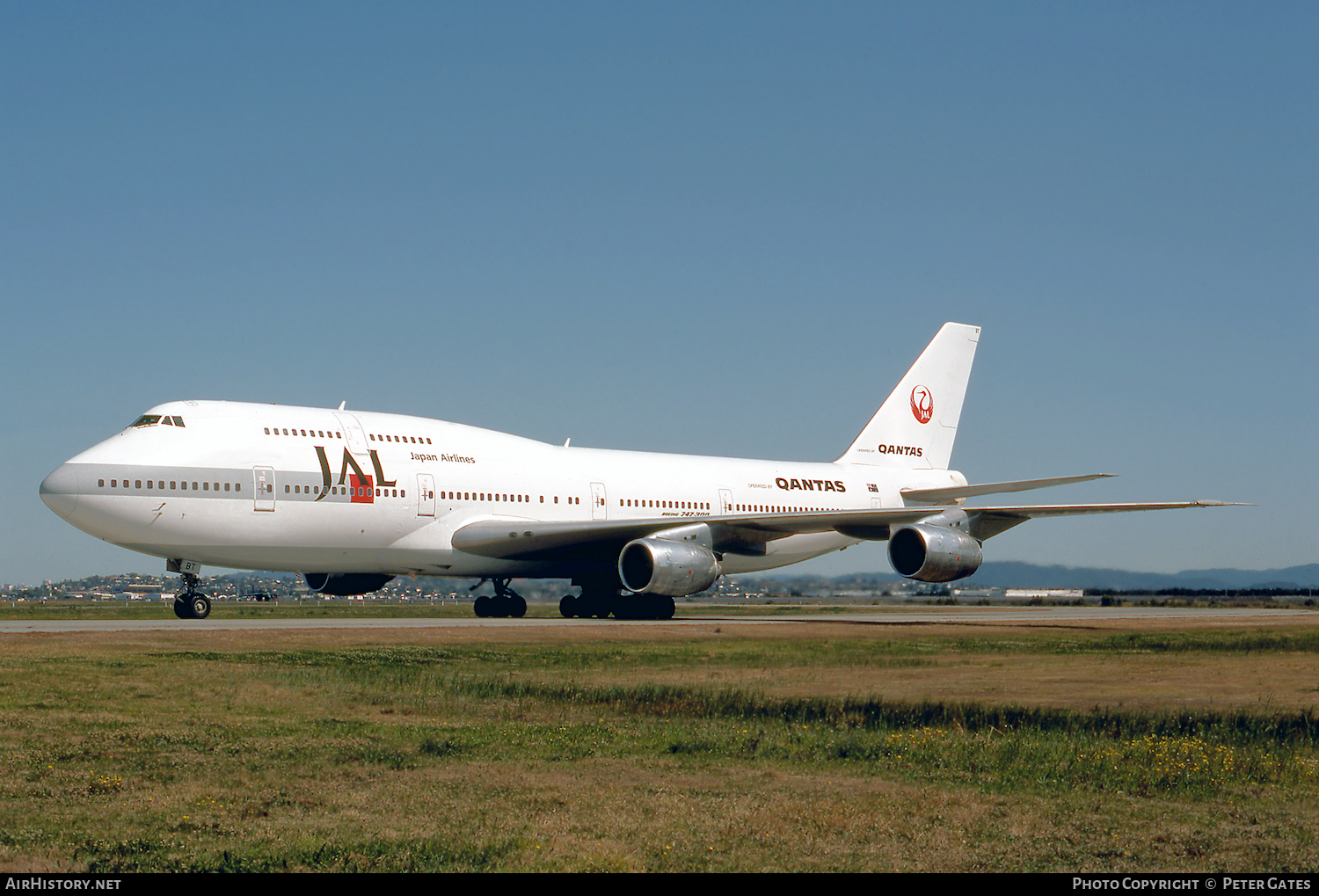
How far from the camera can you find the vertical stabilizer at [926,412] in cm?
4469

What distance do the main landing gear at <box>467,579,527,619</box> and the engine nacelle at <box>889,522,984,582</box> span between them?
11.0 m

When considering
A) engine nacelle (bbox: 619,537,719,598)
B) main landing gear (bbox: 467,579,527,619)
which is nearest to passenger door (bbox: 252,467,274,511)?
main landing gear (bbox: 467,579,527,619)

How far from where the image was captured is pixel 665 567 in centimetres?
3134

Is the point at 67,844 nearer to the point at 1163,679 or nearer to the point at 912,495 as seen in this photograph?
the point at 1163,679

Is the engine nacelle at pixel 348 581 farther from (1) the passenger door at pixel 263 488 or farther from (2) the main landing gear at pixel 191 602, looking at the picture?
(1) the passenger door at pixel 263 488

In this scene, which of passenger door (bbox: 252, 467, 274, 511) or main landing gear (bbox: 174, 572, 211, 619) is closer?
passenger door (bbox: 252, 467, 274, 511)

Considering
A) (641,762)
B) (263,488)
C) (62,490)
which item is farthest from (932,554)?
(641,762)

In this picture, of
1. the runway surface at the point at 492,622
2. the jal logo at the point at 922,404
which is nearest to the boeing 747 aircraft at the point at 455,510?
the runway surface at the point at 492,622

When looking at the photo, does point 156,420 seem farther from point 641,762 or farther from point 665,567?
point 641,762

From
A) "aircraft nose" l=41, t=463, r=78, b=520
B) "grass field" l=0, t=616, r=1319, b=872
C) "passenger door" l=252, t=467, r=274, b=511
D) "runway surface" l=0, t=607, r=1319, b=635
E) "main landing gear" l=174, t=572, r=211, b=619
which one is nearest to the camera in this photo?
"grass field" l=0, t=616, r=1319, b=872

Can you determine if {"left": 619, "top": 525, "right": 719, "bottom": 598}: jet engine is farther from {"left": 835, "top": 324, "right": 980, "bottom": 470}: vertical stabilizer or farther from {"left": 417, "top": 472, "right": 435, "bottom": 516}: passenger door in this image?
{"left": 835, "top": 324, "right": 980, "bottom": 470}: vertical stabilizer

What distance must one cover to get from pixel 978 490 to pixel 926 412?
362 inches

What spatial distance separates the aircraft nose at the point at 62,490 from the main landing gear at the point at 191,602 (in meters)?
3.38

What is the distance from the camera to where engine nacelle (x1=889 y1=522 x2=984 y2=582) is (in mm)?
31844
